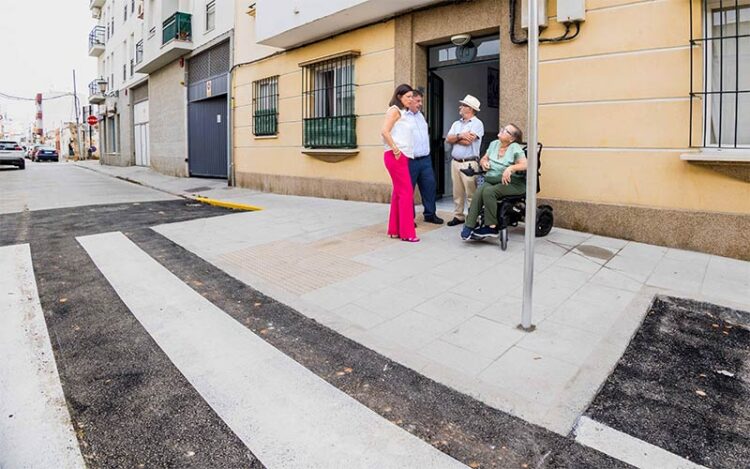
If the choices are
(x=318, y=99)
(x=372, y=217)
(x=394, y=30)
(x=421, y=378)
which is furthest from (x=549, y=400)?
(x=318, y=99)

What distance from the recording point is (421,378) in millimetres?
2916

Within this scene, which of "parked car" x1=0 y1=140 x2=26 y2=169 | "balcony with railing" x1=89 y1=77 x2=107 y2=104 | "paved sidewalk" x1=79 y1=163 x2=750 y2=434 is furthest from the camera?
"balcony with railing" x1=89 y1=77 x2=107 y2=104

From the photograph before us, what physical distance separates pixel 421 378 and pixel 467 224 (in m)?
3.20

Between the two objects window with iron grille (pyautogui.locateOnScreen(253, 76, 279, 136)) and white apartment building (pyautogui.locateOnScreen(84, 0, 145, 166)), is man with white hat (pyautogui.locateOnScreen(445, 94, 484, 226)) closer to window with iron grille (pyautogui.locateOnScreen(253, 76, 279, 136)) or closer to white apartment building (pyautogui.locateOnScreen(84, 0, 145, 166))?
window with iron grille (pyautogui.locateOnScreen(253, 76, 279, 136))

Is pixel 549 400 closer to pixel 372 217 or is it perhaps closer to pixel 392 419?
pixel 392 419

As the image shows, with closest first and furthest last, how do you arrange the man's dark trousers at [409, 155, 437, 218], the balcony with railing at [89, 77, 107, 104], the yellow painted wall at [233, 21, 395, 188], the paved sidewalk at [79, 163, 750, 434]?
the paved sidewalk at [79, 163, 750, 434] → the man's dark trousers at [409, 155, 437, 218] → the yellow painted wall at [233, 21, 395, 188] → the balcony with railing at [89, 77, 107, 104]

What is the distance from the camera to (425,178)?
7.04m

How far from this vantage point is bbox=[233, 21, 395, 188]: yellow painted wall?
9.20 metres

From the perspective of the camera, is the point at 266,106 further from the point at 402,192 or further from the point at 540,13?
the point at 540,13

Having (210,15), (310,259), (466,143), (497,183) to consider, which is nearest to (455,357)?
(310,259)

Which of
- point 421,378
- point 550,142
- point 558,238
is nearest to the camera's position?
point 421,378

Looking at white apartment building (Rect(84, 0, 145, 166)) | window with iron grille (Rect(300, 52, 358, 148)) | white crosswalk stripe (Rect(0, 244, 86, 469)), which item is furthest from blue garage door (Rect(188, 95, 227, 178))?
white crosswalk stripe (Rect(0, 244, 86, 469))

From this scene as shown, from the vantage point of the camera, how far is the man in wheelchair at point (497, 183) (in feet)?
18.3

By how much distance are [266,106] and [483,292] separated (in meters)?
9.75
